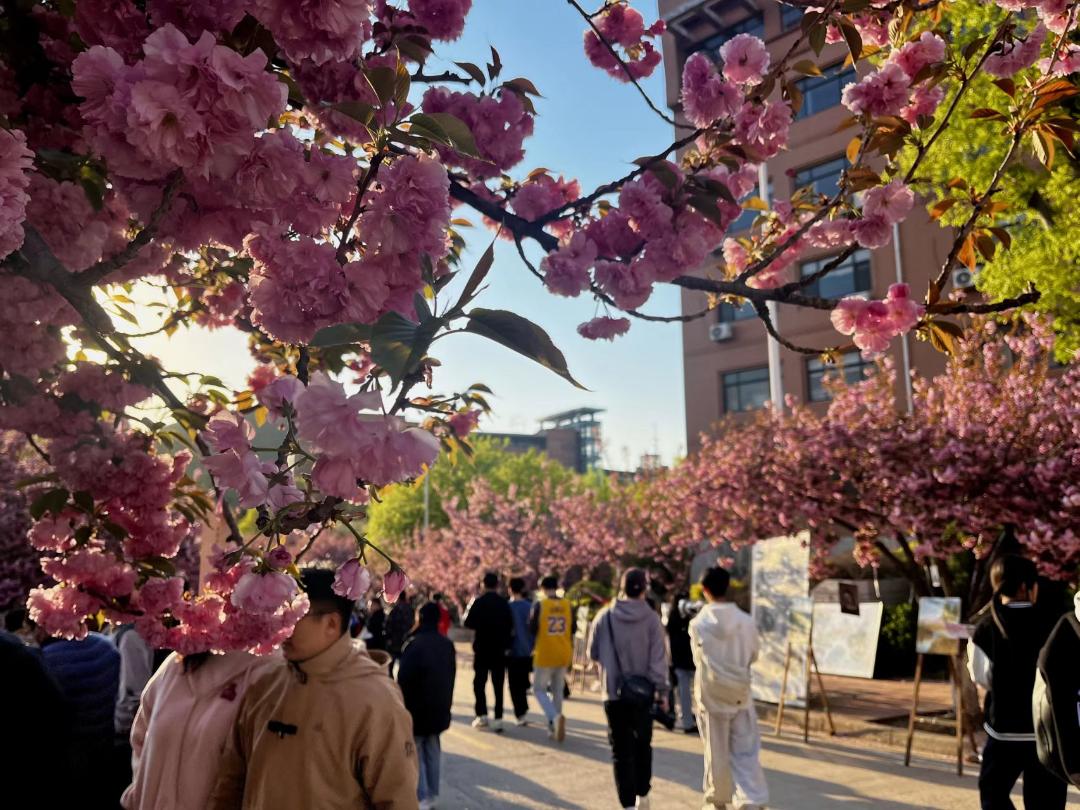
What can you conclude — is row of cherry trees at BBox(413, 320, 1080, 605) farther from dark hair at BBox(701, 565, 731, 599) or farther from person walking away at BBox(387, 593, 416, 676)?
person walking away at BBox(387, 593, 416, 676)

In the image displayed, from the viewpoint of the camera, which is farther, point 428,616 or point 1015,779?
point 428,616

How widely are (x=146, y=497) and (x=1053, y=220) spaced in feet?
34.4

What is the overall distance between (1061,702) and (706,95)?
3320 mm

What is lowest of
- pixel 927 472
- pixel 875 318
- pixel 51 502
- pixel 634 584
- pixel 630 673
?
pixel 630 673

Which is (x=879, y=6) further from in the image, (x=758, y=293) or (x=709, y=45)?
(x=709, y=45)

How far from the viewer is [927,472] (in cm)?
1011

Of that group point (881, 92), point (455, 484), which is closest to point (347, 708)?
point (881, 92)

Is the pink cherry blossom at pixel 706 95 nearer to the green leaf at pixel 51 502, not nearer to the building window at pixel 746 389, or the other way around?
the green leaf at pixel 51 502

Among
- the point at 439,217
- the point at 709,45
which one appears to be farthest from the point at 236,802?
the point at 709,45

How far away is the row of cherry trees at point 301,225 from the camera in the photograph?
134 centimetres

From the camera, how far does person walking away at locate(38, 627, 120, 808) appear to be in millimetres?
3969

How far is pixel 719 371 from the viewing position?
91.0 ft

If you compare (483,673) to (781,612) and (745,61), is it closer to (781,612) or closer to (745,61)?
(781,612)

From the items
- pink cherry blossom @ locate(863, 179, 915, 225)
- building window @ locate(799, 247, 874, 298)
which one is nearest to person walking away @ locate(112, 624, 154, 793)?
pink cherry blossom @ locate(863, 179, 915, 225)
